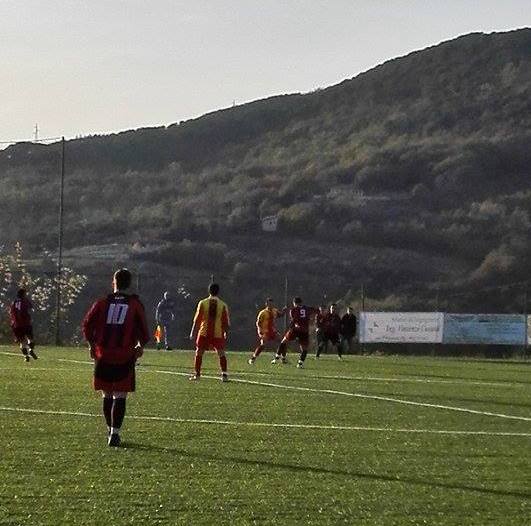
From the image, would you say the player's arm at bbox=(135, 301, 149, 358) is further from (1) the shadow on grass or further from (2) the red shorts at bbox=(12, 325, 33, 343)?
(2) the red shorts at bbox=(12, 325, 33, 343)

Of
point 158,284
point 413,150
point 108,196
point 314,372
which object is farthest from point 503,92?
point 314,372

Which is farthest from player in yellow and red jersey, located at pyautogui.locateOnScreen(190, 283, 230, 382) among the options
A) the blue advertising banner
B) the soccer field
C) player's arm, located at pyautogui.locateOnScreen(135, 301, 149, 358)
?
the blue advertising banner

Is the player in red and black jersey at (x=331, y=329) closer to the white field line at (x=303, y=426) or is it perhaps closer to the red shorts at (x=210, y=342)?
the red shorts at (x=210, y=342)

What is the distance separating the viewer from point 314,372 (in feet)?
86.6

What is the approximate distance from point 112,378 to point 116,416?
1.27 ft

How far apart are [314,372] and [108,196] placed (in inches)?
2992

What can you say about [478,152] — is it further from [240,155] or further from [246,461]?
[246,461]

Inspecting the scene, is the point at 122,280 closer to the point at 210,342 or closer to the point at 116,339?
the point at 116,339

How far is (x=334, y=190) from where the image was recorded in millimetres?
87125

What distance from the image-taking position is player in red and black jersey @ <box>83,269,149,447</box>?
12203 millimetres

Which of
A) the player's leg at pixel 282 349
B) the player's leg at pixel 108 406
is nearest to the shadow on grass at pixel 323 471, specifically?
the player's leg at pixel 108 406

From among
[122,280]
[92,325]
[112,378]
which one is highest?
[122,280]

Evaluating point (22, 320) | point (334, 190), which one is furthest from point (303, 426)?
point (334, 190)

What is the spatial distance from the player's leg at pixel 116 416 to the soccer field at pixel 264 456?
14cm
